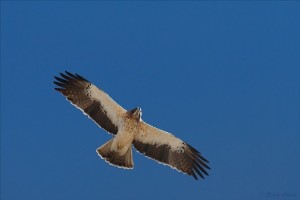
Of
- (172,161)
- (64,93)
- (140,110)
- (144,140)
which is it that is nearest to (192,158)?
(172,161)

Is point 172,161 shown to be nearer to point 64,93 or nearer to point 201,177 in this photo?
point 201,177

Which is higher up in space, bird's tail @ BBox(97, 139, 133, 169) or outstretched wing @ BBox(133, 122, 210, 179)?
outstretched wing @ BBox(133, 122, 210, 179)

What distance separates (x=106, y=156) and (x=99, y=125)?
2.41 feet

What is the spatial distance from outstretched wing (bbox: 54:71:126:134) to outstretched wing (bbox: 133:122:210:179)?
2.28ft

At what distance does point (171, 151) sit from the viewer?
911cm

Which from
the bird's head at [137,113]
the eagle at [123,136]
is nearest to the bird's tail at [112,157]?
the eagle at [123,136]

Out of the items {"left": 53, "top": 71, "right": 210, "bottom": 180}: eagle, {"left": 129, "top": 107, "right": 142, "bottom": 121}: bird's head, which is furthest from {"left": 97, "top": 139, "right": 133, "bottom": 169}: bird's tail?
{"left": 129, "top": 107, "right": 142, "bottom": 121}: bird's head

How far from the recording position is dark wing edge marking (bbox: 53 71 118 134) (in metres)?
8.85

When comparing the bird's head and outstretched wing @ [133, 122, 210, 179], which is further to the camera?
outstretched wing @ [133, 122, 210, 179]

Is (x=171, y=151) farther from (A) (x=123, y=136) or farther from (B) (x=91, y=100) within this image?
(B) (x=91, y=100)

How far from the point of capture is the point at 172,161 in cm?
907

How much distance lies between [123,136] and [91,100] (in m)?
1.14

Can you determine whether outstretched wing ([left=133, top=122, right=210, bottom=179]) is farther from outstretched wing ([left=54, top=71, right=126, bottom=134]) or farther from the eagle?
outstretched wing ([left=54, top=71, right=126, bottom=134])

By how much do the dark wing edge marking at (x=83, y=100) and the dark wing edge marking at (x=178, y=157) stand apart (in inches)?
30.3
